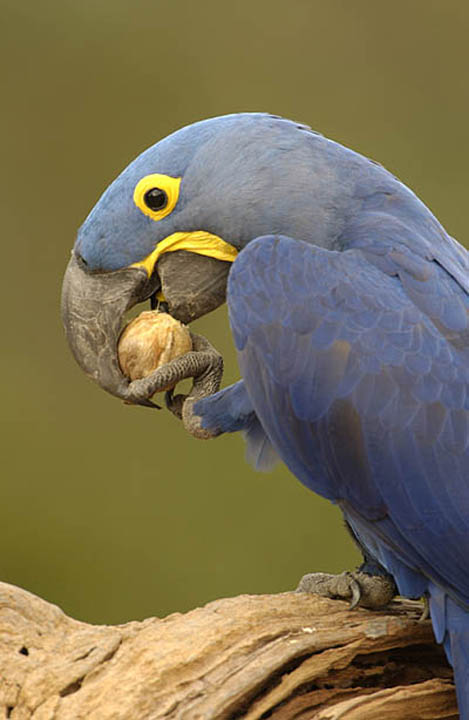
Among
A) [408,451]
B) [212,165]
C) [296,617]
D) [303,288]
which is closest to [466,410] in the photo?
[408,451]

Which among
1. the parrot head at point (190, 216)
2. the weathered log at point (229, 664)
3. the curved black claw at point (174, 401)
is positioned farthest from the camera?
the curved black claw at point (174, 401)

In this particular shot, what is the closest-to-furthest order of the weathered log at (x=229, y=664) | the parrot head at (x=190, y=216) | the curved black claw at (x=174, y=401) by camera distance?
the weathered log at (x=229, y=664), the parrot head at (x=190, y=216), the curved black claw at (x=174, y=401)

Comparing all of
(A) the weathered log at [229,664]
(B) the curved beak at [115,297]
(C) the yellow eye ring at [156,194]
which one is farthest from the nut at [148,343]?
(A) the weathered log at [229,664]

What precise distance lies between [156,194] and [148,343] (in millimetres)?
230

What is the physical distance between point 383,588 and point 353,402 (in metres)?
A: 0.37

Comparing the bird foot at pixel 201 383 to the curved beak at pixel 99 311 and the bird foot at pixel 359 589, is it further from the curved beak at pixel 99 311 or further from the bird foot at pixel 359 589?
the bird foot at pixel 359 589

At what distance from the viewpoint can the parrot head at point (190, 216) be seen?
1.55m

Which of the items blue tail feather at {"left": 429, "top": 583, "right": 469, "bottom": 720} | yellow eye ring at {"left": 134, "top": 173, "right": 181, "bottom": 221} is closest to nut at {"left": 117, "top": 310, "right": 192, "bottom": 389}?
yellow eye ring at {"left": 134, "top": 173, "right": 181, "bottom": 221}

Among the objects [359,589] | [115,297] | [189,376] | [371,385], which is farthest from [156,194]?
[359,589]

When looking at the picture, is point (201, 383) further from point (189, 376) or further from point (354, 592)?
point (354, 592)

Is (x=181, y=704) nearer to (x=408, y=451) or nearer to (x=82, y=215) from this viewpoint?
(x=408, y=451)

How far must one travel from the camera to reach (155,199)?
5.15ft

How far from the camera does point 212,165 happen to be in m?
1.57

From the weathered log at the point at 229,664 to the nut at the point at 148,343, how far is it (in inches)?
15.1
